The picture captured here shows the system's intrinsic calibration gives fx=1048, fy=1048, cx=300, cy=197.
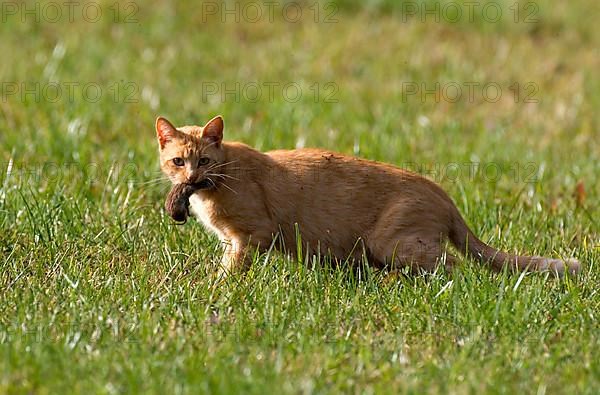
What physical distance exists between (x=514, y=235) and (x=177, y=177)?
1.94 m

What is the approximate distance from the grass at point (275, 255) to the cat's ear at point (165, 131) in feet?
1.84

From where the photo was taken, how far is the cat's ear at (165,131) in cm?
520

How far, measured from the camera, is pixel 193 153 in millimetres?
5074

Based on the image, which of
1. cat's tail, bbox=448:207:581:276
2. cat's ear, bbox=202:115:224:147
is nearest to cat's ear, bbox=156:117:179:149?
cat's ear, bbox=202:115:224:147

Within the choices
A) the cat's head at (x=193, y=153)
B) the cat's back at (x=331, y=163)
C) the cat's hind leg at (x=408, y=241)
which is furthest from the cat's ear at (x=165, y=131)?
the cat's hind leg at (x=408, y=241)

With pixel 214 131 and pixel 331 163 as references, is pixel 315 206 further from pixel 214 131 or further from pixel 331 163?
pixel 214 131

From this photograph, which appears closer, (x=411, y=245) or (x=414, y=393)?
(x=414, y=393)

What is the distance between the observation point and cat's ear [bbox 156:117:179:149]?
17.1ft

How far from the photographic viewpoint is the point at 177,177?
5.16 m

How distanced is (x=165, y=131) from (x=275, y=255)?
2.72 ft

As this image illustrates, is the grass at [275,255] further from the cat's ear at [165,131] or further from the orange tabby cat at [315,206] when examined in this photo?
the cat's ear at [165,131]

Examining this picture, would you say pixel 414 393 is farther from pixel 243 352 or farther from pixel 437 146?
pixel 437 146

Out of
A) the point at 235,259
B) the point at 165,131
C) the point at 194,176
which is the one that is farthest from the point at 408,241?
the point at 165,131

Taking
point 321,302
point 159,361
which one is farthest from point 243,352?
point 321,302
